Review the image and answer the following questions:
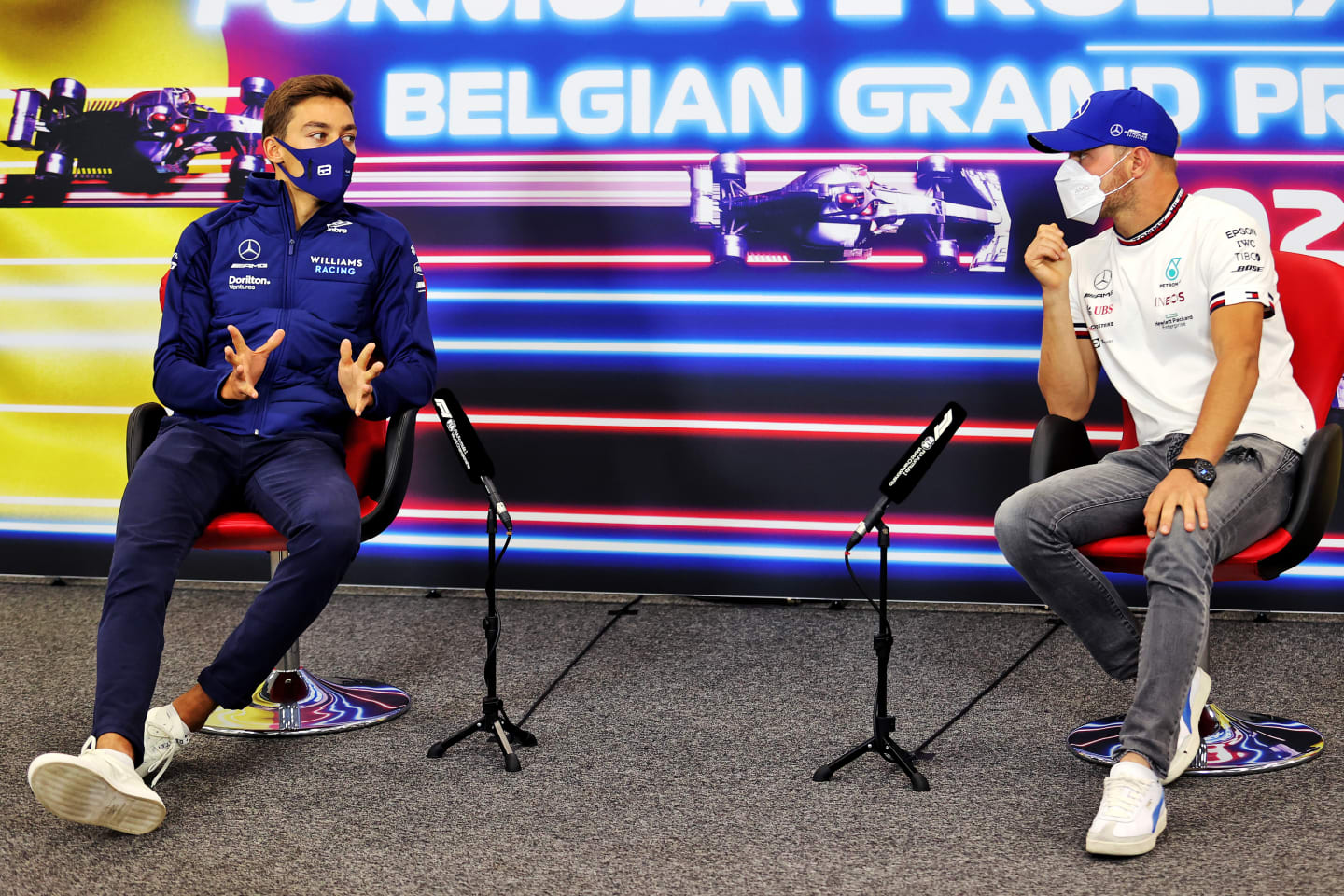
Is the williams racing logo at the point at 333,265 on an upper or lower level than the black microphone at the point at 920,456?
upper

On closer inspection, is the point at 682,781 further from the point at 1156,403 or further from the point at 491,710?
the point at 1156,403

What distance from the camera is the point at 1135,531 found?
2439mm

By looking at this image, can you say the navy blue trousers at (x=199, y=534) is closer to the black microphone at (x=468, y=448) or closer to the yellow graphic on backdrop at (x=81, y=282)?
the black microphone at (x=468, y=448)

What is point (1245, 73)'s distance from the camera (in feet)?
11.4

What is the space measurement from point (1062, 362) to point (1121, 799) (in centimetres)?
102

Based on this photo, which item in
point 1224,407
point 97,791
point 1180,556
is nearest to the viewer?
point 97,791

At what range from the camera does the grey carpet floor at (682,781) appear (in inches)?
77.0

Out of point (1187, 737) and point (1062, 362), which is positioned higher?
point (1062, 362)

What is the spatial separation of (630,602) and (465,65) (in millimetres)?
1757

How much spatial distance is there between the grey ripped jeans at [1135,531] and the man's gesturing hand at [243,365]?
1580 mm

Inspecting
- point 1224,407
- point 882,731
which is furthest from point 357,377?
point 1224,407

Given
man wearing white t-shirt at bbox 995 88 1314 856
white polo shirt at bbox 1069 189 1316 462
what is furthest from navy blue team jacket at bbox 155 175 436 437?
white polo shirt at bbox 1069 189 1316 462

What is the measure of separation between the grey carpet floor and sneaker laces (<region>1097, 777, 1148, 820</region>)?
0.26 feet

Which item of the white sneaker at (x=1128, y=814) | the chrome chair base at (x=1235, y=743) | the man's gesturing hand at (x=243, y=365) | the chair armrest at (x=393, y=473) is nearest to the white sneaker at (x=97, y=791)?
the chair armrest at (x=393, y=473)
